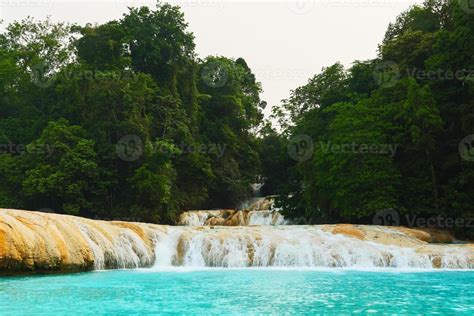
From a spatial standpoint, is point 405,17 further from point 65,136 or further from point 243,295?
point 243,295

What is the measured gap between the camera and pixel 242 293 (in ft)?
33.7

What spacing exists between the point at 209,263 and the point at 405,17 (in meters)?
26.3

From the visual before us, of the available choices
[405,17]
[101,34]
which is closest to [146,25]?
[101,34]

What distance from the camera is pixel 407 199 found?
75.3ft
